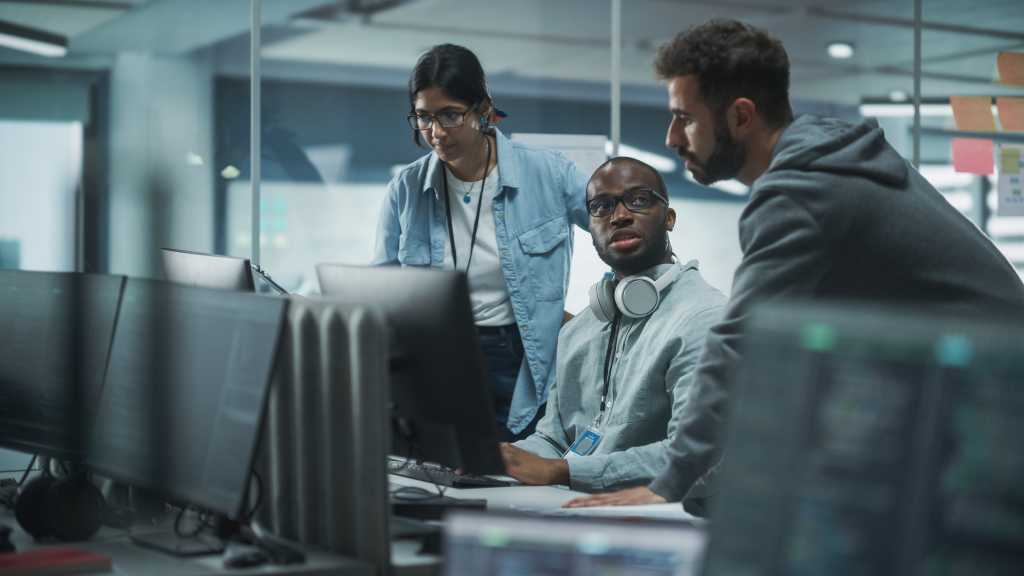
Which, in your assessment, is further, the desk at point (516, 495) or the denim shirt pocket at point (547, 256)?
the denim shirt pocket at point (547, 256)

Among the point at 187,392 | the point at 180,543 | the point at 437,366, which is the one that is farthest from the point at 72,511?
the point at 437,366

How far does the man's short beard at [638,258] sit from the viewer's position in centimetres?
252

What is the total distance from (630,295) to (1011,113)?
268 centimetres

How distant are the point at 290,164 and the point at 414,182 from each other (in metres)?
1.65

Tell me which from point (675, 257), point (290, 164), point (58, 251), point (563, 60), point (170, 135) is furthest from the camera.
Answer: point (563, 60)

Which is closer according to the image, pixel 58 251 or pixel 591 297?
pixel 591 297

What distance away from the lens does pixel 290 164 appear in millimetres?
4430

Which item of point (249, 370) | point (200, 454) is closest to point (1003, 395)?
point (249, 370)

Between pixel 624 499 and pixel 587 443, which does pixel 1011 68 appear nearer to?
pixel 587 443

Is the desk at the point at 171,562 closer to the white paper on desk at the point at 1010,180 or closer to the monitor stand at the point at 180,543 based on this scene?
the monitor stand at the point at 180,543

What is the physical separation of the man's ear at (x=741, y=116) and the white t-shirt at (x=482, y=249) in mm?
1080

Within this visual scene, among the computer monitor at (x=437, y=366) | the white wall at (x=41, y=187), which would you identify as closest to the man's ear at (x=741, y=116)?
the computer monitor at (x=437, y=366)

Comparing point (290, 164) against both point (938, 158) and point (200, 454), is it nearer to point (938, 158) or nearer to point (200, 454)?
point (938, 158)

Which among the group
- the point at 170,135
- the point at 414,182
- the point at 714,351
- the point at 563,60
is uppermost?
the point at 563,60
